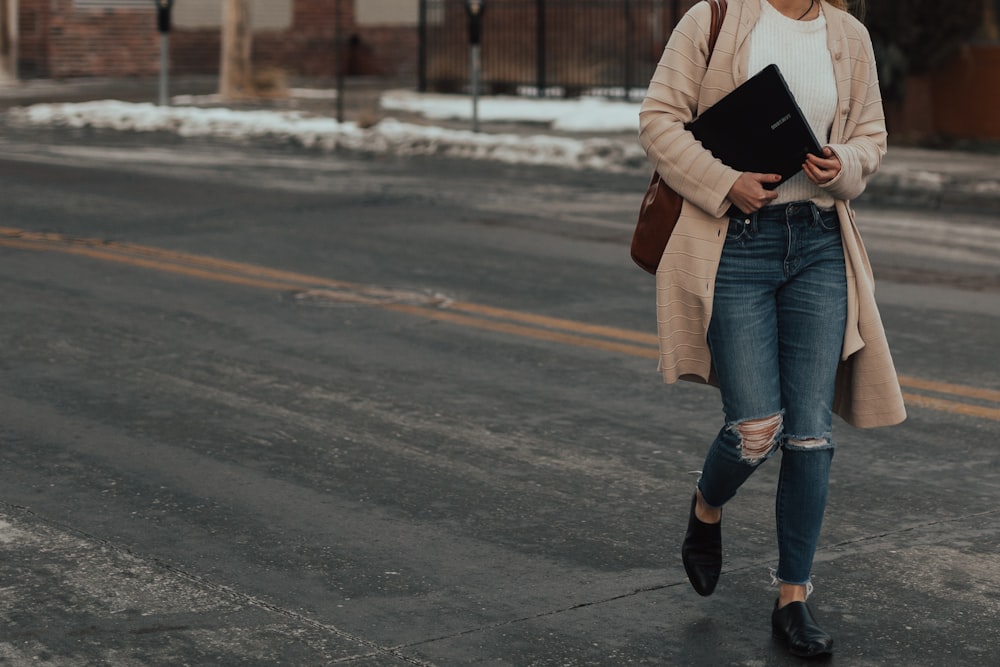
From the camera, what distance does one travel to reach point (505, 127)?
23328 mm

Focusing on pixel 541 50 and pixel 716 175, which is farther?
pixel 541 50

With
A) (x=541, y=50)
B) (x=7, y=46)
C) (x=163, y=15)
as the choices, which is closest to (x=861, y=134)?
(x=163, y=15)

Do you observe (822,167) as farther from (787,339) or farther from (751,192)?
(787,339)

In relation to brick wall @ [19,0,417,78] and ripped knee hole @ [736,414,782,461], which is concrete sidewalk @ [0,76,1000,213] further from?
ripped knee hole @ [736,414,782,461]

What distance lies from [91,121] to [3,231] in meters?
12.2

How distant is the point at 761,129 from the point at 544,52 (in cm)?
2381

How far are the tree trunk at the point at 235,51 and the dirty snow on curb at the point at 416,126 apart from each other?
3192 mm

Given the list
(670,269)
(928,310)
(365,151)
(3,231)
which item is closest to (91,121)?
(365,151)

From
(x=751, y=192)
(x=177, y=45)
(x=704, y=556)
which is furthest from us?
(x=177, y=45)

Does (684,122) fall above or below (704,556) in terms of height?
above

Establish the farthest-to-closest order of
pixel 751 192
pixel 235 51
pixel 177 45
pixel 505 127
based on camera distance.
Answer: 1. pixel 177 45
2. pixel 235 51
3. pixel 505 127
4. pixel 751 192

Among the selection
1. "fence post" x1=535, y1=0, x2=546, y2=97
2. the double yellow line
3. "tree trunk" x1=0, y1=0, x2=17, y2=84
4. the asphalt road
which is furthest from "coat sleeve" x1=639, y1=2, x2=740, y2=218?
"tree trunk" x1=0, y1=0, x2=17, y2=84

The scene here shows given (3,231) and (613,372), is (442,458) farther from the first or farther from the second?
(3,231)

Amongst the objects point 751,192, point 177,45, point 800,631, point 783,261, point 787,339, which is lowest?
point 800,631
